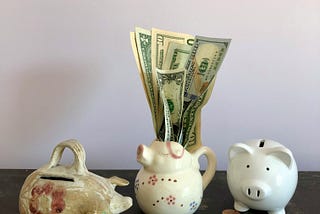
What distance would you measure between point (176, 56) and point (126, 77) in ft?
0.68

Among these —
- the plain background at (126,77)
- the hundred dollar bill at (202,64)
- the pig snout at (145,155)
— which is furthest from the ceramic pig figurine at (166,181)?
the plain background at (126,77)

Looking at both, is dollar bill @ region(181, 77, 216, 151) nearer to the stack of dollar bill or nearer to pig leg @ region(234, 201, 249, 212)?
the stack of dollar bill

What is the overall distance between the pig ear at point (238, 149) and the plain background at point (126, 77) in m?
0.22

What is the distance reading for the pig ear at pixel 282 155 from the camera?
0.71 meters

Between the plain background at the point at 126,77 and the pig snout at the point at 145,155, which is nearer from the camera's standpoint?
the pig snout at the point at 145,155

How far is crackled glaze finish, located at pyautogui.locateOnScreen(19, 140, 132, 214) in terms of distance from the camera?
635 millimetres

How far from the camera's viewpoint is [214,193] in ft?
2.71

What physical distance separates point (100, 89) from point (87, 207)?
0.36 metres

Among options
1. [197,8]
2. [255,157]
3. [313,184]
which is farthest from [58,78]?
[313,184]

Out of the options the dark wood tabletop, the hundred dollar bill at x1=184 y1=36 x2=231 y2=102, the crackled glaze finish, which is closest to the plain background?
the dark wood tabletop

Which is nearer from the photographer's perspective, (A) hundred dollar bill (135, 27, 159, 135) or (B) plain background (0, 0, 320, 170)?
(A) hundred dollar bill (135, 27, 159, 135)

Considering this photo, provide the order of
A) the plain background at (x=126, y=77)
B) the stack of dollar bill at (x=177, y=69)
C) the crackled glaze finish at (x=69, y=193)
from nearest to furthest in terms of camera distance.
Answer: the crackled glaze finish at (x=69, y=193) → the stack of dollar bill at (x=177, y=69) → the plain background at (x=126, y=77)

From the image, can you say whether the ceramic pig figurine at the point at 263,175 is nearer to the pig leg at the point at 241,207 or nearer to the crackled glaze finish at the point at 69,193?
the pig leg at the point at 241,207

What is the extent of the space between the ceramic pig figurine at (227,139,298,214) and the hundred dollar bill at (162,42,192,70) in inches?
6.5
